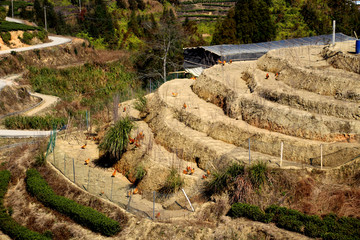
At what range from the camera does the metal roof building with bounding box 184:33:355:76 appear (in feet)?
142

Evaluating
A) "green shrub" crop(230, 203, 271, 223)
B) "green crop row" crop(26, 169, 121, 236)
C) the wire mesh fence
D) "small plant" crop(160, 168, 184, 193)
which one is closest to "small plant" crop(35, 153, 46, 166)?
the wire mesh fence

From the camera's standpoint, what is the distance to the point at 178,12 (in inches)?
3226

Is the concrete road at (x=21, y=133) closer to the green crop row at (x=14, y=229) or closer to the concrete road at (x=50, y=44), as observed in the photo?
the green crop row at (x=14, y=229)

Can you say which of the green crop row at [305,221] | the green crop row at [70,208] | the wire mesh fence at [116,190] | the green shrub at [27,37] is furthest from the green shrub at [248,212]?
the green shrub at [27,37]

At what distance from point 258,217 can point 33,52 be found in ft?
130

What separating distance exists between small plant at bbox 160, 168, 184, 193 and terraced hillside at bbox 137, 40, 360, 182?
1.44 m

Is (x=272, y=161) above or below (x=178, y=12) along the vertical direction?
below

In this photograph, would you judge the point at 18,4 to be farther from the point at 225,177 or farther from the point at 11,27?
the point at 225,177

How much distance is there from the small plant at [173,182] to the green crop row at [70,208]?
300cm

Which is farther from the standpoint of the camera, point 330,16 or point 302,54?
point 330,16

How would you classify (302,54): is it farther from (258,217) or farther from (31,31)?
(31,31)

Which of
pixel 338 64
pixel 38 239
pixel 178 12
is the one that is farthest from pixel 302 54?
pixel 178 12

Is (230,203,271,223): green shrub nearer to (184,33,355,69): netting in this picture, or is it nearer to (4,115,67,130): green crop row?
(4,115,67,130): green crop row

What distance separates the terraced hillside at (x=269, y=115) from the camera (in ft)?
→ 74.2
